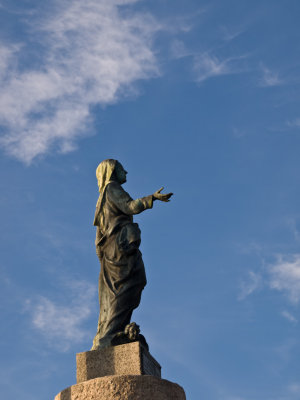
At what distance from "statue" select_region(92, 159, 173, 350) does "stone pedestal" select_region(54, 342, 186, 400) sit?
213 mm

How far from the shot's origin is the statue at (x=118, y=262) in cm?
860

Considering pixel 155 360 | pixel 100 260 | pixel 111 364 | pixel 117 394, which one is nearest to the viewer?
pixel 117 394

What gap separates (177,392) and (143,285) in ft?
5.76

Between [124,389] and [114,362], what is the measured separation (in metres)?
0.66

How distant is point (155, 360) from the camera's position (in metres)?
8.80

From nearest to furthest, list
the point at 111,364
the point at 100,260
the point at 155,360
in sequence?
the point at 111,364, the point at 155,360, the point at 100,260

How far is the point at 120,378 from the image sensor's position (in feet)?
25.1

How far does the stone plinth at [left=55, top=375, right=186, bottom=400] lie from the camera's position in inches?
297

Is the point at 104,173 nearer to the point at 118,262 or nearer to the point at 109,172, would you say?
the point at 109,172

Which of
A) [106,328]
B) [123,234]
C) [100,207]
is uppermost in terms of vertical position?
[100,207]

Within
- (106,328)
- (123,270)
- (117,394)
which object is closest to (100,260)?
(123,270)

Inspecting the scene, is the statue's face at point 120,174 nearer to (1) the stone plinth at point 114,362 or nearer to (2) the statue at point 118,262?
(2) the statue at point 118,262

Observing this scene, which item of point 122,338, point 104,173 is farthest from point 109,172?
point 122,338

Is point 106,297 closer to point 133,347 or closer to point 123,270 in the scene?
point 123,270
